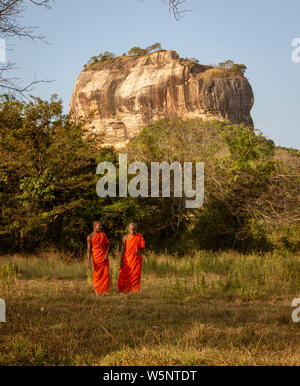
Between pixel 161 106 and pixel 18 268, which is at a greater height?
pixel 161 106

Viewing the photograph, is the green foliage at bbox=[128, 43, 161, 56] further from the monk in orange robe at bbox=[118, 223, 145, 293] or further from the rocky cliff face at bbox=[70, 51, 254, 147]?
the monk in orange robe at bbox=[118, 223, 145, 293]

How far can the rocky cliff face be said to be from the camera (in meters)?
66.1

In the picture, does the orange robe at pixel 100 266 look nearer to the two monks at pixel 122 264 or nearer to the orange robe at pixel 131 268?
the two monks at pixel 122 264

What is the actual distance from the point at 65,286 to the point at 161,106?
61.0 meters

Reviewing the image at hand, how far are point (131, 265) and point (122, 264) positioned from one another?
212 mm

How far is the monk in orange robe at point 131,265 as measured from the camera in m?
8.67

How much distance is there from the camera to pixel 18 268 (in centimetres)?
1043

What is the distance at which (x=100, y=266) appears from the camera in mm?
8758

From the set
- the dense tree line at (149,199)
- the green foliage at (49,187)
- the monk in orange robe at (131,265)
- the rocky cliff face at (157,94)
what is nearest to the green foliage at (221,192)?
the dense tree line at (149,199)

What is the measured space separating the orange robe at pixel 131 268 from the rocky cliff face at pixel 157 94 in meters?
55.4

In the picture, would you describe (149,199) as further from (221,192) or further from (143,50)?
(143,50)

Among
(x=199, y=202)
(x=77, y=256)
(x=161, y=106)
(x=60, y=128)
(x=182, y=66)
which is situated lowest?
(x=77, y=256)
